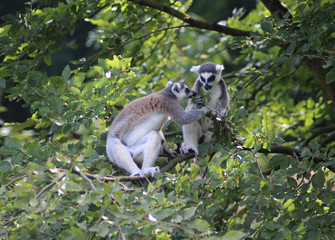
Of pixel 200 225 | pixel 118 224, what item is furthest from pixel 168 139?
pixel 118 224

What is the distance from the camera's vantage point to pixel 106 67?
4.93 metres

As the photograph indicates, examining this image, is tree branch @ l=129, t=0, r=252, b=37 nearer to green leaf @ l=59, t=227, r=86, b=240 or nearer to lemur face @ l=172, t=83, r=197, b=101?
lemur face @ l=172, t=83, r=197, b=101

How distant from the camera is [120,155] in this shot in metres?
4.73

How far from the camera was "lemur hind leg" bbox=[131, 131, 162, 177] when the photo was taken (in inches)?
184

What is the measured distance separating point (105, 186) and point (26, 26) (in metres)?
3.30

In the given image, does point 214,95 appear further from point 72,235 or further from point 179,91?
point 72,235

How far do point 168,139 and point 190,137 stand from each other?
1.76 feet

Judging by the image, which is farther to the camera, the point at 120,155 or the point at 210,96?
the point at 210,96

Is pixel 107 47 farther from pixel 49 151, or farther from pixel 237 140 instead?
pixel 49 151

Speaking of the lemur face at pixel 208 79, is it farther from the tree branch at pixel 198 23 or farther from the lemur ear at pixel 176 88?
the tree branch at pixel 198 23

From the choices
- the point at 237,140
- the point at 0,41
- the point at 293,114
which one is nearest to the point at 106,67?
the point at 0,41

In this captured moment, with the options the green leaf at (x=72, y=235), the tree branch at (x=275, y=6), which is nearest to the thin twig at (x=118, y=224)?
the green leaf at (x=72, y=235)

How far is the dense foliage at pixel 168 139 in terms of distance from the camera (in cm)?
302

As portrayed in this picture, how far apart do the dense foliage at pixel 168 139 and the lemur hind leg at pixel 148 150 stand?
0.50 ft
